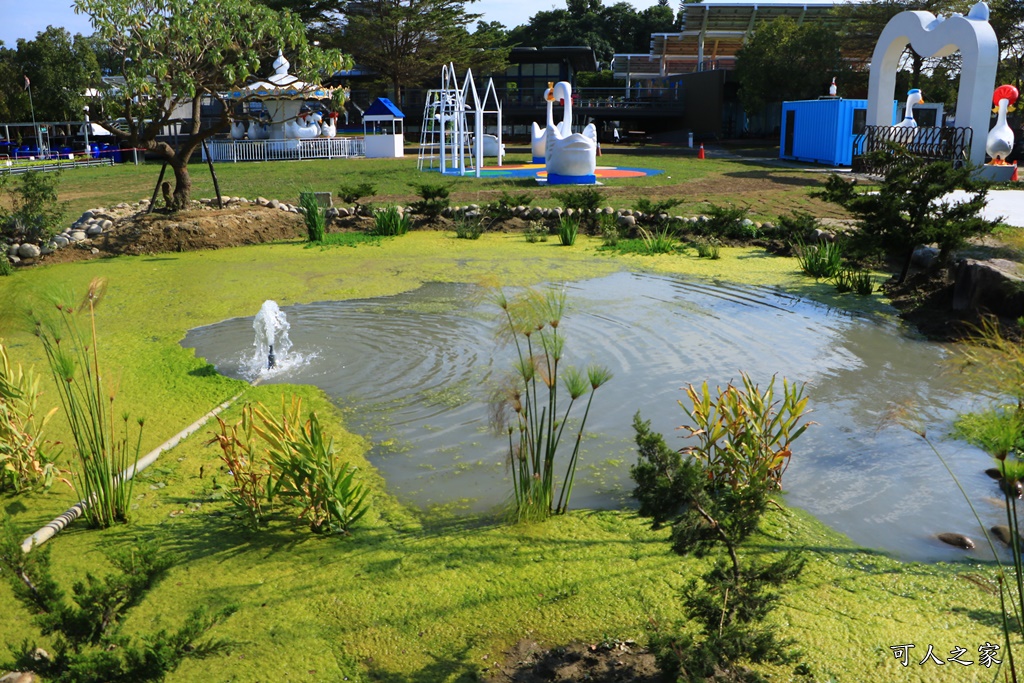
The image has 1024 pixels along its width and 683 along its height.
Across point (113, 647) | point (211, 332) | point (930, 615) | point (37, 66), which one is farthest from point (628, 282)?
point (37, 66)

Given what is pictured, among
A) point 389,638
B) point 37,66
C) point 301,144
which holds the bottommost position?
point 389,638

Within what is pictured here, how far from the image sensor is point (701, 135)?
34.8 metres

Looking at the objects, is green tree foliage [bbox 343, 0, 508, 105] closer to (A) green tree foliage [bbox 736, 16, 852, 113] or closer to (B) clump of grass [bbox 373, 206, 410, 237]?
(A) green tree foliage [bbox 736, 16, 852, 113]

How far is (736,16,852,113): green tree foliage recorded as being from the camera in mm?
28094

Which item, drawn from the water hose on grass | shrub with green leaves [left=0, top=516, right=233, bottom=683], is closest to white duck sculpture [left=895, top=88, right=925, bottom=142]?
the water hose on grass

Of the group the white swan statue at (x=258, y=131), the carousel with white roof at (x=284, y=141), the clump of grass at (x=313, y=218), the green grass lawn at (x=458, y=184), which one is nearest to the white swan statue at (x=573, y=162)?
the green grass lawn at (x=458, y=184)

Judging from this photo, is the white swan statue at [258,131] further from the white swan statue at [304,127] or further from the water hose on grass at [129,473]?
the water hose on grass at [129,473]

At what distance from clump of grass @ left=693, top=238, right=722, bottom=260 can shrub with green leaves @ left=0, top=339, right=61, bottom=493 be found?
24.3 ft

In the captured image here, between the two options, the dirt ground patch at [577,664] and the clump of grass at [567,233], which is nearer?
the dirt ground patch at [577,664]

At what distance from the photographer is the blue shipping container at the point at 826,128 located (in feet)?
68.7

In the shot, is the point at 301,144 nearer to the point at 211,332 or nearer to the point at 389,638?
the point at 211,332

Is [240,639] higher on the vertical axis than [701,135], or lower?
lower

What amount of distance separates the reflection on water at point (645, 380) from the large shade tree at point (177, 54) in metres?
5.21

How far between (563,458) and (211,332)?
3709mm
